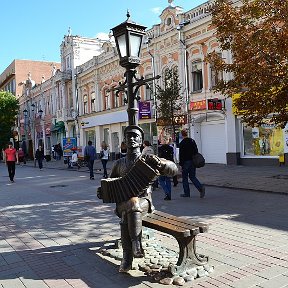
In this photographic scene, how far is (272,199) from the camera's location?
354 inches

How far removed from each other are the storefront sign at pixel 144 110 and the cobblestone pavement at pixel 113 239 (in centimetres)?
1271

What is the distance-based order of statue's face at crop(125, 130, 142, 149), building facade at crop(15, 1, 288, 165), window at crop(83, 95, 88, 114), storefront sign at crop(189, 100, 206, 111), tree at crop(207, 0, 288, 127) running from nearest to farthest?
statue's face at crop(125, 130, 142, 149)
tree at crop(207, 0, 288, 127)
building facade at crop(15, 1, 288, 165)
storefront sign at crop(189, 100, 206, 111)
window at crop(83, 95, 88, 114)

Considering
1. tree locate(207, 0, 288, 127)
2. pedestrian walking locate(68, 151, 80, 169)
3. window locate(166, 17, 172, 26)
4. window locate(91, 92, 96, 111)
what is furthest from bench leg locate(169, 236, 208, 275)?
window locate(91, 92, 96, 111)

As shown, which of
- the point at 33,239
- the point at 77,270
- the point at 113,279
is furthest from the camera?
the point at 33,239

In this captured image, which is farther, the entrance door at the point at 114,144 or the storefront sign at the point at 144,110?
the entrance door at the point at 114,144

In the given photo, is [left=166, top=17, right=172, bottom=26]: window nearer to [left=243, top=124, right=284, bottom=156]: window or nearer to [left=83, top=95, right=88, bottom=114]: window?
[left=243, top=124, right=284, bottom=156]: window

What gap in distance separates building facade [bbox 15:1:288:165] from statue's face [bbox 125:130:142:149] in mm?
6615

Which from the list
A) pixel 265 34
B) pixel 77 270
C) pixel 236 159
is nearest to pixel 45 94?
pixel 236 159

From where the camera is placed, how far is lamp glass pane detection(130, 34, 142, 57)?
5.36 meters

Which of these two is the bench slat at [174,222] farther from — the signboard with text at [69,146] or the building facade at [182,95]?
the signboard with text at [69,146]

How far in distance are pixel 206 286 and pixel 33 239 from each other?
3.47 meters

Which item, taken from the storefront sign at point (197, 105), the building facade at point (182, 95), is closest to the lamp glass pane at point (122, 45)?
the building facade at point (182, 95)

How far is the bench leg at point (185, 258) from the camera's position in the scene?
4191 millimetres

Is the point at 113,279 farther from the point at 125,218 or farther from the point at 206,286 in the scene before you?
the point at 206,286
